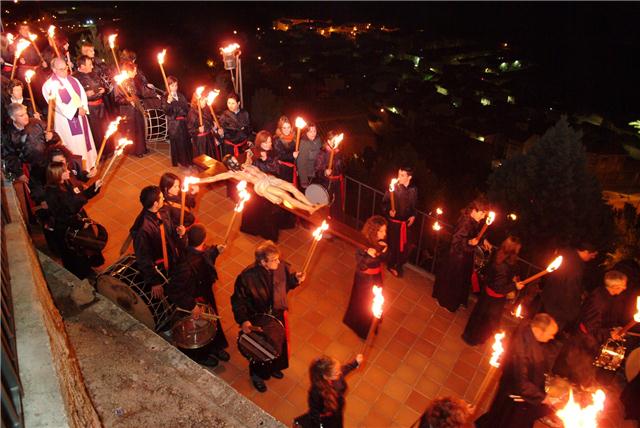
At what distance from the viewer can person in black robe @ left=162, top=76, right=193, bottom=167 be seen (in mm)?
10073

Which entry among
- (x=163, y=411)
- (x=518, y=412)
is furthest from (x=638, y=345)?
(x=163, y=411)

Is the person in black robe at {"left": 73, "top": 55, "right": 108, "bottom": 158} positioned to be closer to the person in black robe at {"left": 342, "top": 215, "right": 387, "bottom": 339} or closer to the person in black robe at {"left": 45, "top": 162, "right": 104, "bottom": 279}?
the person in black robe at {"left": 45, "top": 162, "right": 104, "bottom": 279}

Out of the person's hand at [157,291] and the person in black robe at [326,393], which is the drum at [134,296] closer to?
the person's hand at [157,291]

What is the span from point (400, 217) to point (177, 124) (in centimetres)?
507

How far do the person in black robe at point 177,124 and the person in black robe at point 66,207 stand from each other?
3.04 m

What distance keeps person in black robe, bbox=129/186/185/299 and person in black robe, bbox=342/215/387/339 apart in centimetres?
241

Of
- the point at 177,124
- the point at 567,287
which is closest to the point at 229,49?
the point at 177,124

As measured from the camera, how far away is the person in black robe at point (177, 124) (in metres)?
10.1

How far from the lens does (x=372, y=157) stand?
17266 mm

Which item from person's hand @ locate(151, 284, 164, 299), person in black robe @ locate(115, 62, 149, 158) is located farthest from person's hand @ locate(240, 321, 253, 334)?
person in black robe @ locate(115, 62, 149, 158)

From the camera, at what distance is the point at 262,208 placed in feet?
29.5

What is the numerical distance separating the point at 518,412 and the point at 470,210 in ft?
8.94

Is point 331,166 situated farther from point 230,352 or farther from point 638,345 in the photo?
point 638,345

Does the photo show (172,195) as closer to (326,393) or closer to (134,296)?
(134,296)
